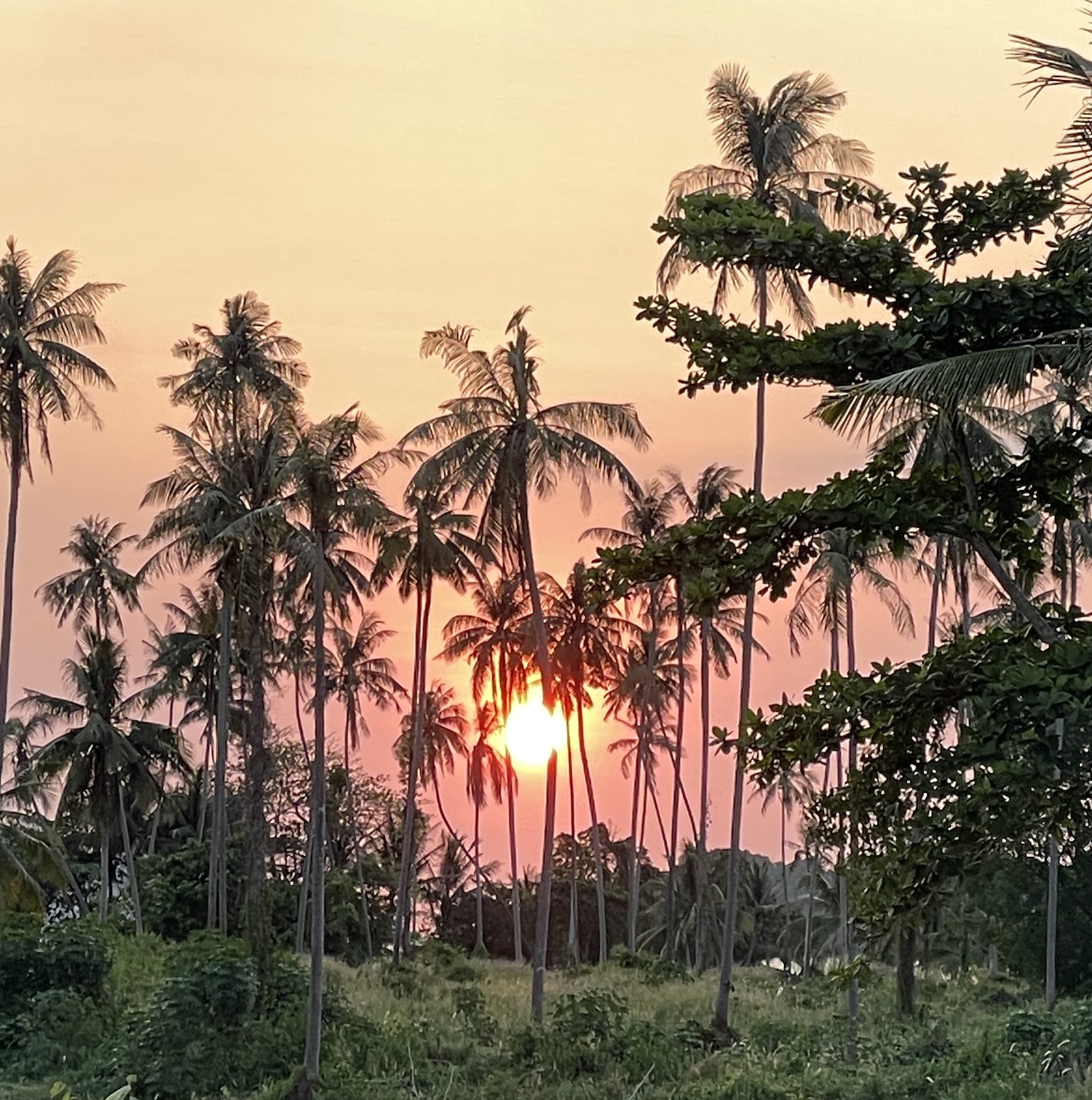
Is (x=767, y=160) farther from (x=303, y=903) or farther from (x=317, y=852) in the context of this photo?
(x=303, y=903)

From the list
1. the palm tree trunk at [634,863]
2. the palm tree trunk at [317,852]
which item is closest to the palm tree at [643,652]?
the palm tree trunk at [634,863]

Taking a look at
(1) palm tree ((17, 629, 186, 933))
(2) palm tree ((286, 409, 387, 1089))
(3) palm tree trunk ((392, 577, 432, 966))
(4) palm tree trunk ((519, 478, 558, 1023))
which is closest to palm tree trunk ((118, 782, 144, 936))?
(1) palm tree ((17, 629, 186, 933))

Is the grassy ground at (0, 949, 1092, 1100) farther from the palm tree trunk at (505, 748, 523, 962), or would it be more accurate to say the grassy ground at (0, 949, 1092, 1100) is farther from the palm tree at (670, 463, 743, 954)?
the palm tree trunk at (505, 748, 523, 962)

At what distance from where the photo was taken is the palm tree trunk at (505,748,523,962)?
47.5 m

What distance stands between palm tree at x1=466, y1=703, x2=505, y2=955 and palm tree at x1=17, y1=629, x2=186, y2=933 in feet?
39.1

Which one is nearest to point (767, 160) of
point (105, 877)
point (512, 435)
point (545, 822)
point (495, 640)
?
point (512, 435)

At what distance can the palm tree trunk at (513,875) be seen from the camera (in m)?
47.5

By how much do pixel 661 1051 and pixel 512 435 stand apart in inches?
417

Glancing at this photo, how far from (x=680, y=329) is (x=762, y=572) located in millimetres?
1868

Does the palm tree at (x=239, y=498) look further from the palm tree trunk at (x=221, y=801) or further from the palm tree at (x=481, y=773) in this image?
the palm tree at (x=481, y=773)

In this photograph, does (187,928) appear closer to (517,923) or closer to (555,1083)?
(517,923)

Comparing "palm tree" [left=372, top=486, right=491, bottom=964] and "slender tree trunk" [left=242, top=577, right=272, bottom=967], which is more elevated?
"palm tree" [left=372, top=486, right=491, bottom=964]

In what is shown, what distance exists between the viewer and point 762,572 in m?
9.50

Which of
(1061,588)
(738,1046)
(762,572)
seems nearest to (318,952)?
(738,1046)
